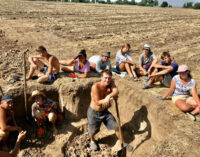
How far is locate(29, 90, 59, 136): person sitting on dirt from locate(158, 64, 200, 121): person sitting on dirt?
3191 mm

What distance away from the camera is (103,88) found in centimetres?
402

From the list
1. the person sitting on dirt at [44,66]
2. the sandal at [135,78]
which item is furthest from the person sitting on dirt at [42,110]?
the sandal at [135,78]

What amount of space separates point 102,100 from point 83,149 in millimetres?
1718

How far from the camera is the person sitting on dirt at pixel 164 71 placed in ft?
17.9

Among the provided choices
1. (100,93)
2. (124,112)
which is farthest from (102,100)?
(124,112)

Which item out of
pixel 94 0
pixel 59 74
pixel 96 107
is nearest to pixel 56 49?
pixel 59 74

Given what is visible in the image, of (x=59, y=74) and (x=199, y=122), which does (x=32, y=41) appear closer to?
(x=59, y=74)

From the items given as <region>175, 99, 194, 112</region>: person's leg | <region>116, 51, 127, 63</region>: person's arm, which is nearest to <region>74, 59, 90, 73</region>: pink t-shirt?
<region>116, 51, 127, 63</region>: person's arm

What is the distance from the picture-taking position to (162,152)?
3602 mm

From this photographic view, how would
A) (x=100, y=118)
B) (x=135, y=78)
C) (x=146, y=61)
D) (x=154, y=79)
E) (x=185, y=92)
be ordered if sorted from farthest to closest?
(x=146, y=61)
(x=135, y=78)
(x=154, y=79)
(x=185, y=92)
(x=100, y=118)

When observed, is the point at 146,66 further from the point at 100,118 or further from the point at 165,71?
the point at 100,118

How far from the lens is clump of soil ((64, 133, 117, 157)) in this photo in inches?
179

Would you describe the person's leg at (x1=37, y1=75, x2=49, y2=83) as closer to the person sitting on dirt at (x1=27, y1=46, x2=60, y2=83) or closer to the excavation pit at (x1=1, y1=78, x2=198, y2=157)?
the person sitting on dirt at (x1=27, y1=46, x2=60, y2=83)

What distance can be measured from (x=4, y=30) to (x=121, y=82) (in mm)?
8532
